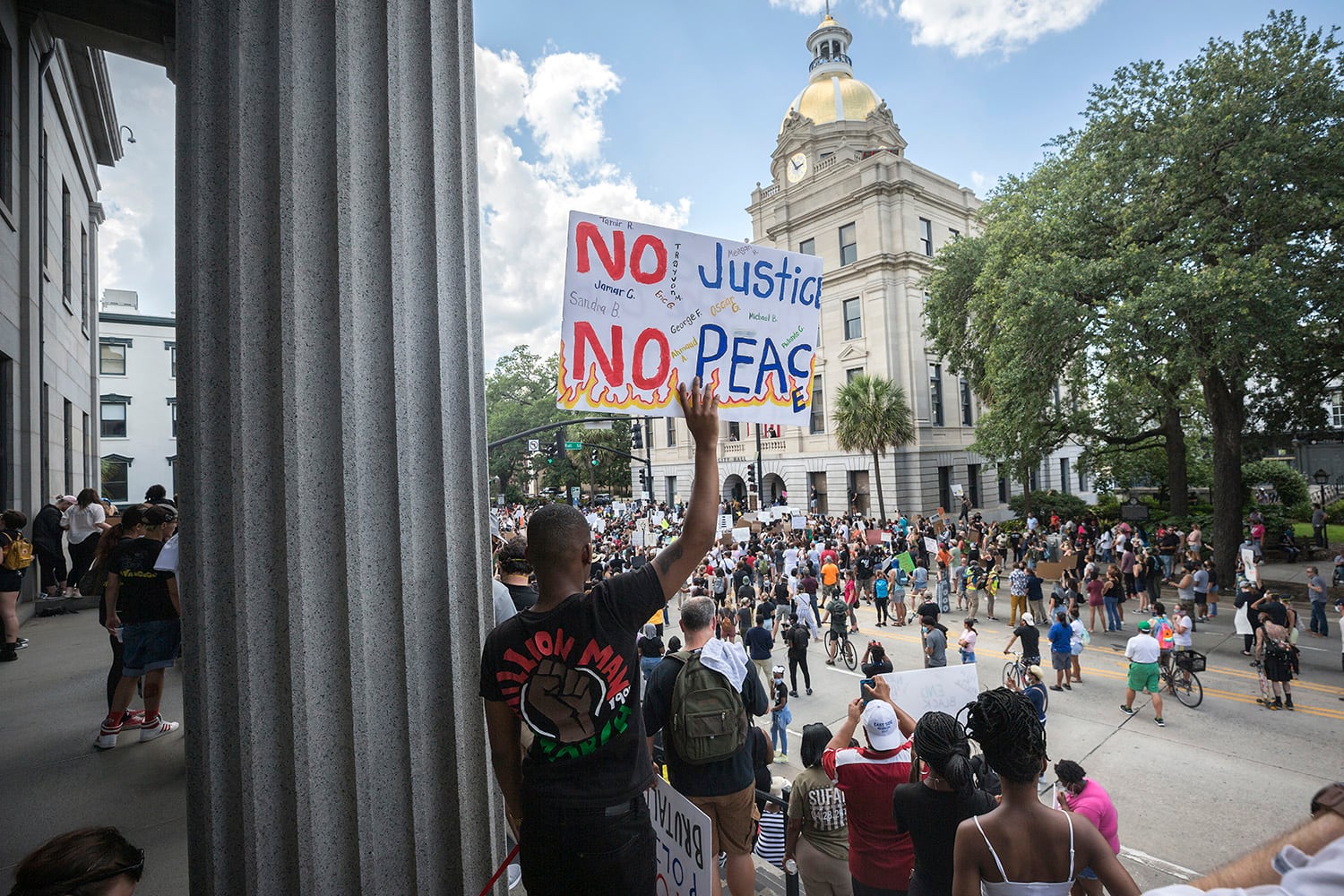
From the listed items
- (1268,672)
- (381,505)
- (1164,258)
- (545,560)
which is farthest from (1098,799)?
(1164,258)

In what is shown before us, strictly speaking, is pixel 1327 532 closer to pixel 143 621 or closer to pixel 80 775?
pixel 143 621

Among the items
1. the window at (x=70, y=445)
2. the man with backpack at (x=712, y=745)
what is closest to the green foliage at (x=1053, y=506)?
the man with backpack at (x=712, y=745)

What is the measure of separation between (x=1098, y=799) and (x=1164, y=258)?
1510 centimetres

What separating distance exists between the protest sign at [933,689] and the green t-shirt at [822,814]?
1.08 metres

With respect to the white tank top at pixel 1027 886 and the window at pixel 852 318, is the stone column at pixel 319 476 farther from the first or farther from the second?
the window at pixel 852 318

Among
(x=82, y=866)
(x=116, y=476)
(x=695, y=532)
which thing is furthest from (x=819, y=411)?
(x=116, y=476)

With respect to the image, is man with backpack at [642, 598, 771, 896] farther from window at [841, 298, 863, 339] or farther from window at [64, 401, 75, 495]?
window at [841, 298, 863, 339]

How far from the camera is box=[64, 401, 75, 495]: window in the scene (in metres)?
11.5

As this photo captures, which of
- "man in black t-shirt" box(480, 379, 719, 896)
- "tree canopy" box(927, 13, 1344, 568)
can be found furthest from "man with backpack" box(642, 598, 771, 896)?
"tree canopy" box(927, 13, 1344, 568)

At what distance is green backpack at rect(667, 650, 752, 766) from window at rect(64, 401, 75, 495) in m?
13.5

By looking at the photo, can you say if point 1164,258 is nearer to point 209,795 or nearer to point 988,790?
point 988,790

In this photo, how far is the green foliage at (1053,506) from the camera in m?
29.7

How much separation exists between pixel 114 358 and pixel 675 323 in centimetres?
4378

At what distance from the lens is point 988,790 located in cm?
317
